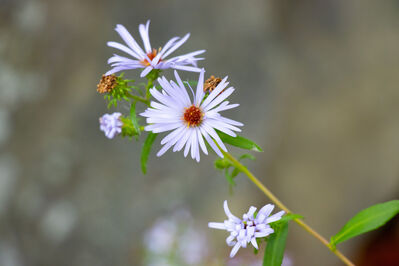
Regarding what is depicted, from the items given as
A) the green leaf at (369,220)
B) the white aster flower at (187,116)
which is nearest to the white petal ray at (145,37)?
the white aster flower at (187,116)

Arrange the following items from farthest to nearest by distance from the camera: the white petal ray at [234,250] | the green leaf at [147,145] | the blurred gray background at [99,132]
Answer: the blurred gray background at [99,132], the green leaf at [147,145], the white petal ray at [234,250]

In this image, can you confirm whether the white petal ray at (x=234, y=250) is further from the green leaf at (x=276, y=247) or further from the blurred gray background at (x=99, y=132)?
the blurred gray background at (x=99, y=132)

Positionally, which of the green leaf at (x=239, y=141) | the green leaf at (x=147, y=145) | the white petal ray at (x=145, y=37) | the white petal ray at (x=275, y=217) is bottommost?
the white petal ray at (x=275, y=217)

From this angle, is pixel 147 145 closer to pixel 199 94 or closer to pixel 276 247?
pixel 199 94

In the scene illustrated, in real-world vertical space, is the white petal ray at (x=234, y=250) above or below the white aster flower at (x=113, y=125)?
below

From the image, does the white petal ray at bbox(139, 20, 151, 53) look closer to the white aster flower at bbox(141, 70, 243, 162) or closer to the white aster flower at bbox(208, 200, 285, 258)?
the white aster flower at bbox(141, 70, 243, 162)

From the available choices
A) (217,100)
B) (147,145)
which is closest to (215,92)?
(217,100)

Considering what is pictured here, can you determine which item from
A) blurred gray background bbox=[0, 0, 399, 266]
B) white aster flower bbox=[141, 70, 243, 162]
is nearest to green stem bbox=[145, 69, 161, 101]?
white aster flower bbox=[141, 70, 243, 162]
